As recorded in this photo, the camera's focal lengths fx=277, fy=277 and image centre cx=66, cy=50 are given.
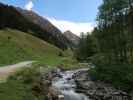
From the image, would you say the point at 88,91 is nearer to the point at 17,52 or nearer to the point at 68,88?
the point at 68,88

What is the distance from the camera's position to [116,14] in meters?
50.3

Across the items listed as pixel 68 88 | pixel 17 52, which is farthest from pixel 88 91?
pixel 17 52

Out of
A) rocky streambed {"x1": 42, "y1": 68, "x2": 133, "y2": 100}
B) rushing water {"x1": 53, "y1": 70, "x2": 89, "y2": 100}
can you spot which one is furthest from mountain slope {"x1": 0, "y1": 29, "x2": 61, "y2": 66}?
rocky streambed {"x1": 42, "y1": 68, "x2": 133, "y2": 100}

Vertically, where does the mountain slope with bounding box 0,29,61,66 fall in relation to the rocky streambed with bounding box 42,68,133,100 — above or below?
above

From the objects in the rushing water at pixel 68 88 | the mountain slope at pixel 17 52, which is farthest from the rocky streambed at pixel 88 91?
the mountain slope at pixel 17 52

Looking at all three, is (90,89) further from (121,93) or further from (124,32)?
(124,32)

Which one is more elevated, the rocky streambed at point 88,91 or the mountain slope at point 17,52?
the mountain slope at point 17,52

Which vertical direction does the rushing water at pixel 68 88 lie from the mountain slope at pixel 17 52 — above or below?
below

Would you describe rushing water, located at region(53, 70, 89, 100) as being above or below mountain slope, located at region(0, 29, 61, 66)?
below

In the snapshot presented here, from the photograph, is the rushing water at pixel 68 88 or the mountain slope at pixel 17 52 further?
the mountain slope at pixel 17 52

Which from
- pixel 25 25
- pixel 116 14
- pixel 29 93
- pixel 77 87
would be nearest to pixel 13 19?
pixel 25 25

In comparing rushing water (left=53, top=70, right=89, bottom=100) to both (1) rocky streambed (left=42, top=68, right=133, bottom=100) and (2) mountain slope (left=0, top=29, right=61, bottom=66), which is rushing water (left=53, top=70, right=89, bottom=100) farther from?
(2) mountain slope (left=0, top=29, right=61, bottom=66)

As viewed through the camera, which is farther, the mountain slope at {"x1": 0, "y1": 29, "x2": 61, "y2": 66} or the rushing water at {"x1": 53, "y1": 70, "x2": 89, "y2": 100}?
the mountain slope at {"x1": 0, "y1": 29, "x2": 61, "y2": 66}

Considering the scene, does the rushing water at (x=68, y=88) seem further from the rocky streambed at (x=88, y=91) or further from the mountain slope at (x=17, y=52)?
the mountain slope at (x=17, y=52)
